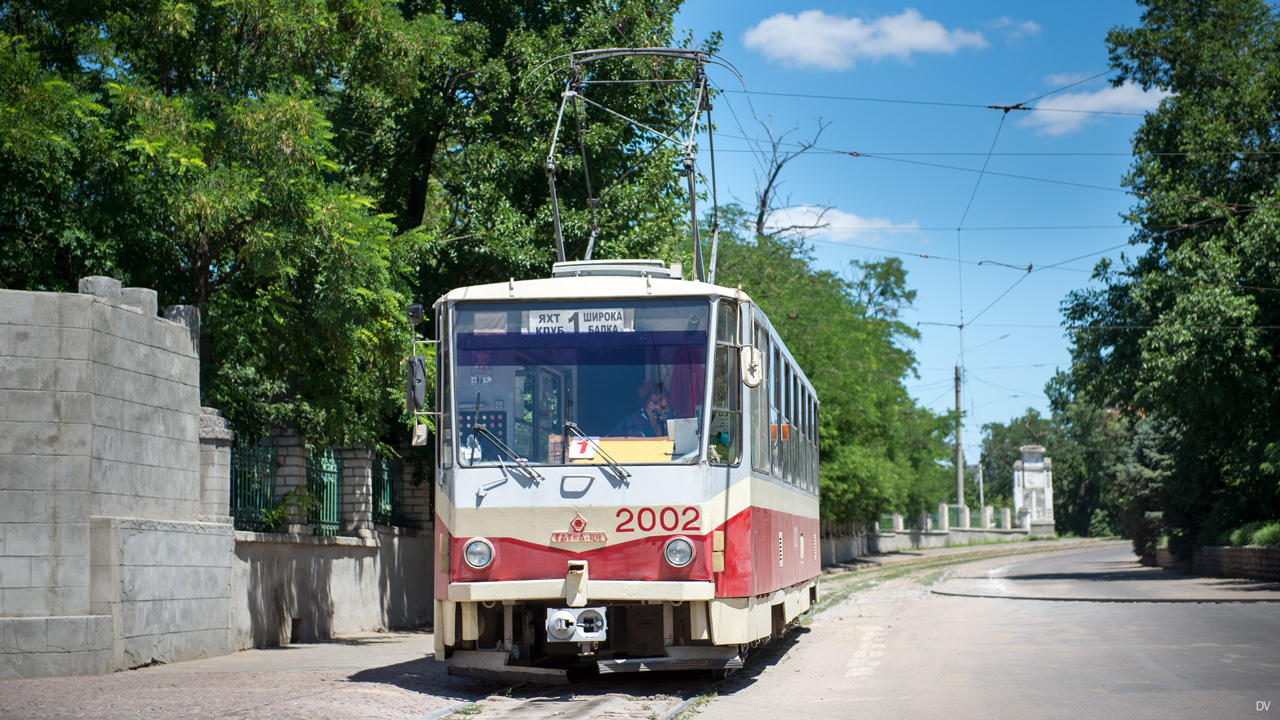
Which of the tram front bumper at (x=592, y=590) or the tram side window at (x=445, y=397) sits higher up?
the tram side window at (x=445, y=397)

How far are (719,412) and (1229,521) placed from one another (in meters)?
30.4

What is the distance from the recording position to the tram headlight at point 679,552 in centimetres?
1105

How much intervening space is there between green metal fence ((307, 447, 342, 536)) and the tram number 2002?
963 cm

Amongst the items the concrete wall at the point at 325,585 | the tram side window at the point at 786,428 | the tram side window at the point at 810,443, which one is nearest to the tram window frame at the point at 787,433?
the tram side window at the point at 786,428

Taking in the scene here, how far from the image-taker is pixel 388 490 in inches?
931

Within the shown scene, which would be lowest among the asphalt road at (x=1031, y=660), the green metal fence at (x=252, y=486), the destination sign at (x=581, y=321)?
the asphalt road at (x=1031, y=660)

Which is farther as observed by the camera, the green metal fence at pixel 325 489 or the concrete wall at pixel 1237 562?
the concrete wall at pixel 1237 562

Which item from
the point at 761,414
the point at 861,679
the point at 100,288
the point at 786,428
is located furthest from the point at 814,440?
the point at 100,288

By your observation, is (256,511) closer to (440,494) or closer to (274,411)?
(274,411)

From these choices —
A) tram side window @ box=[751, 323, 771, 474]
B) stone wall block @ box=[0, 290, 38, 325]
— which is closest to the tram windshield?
tram side window @ box=[751, 323, 771, 474]

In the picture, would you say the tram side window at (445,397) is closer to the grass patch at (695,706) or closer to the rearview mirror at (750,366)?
the rearview mirror at (750,366)

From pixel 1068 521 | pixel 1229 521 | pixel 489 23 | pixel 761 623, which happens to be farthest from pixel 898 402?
pixel 1068 521

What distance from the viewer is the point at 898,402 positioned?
4981cm

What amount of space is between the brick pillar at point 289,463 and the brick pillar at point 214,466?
2719 millimetres
